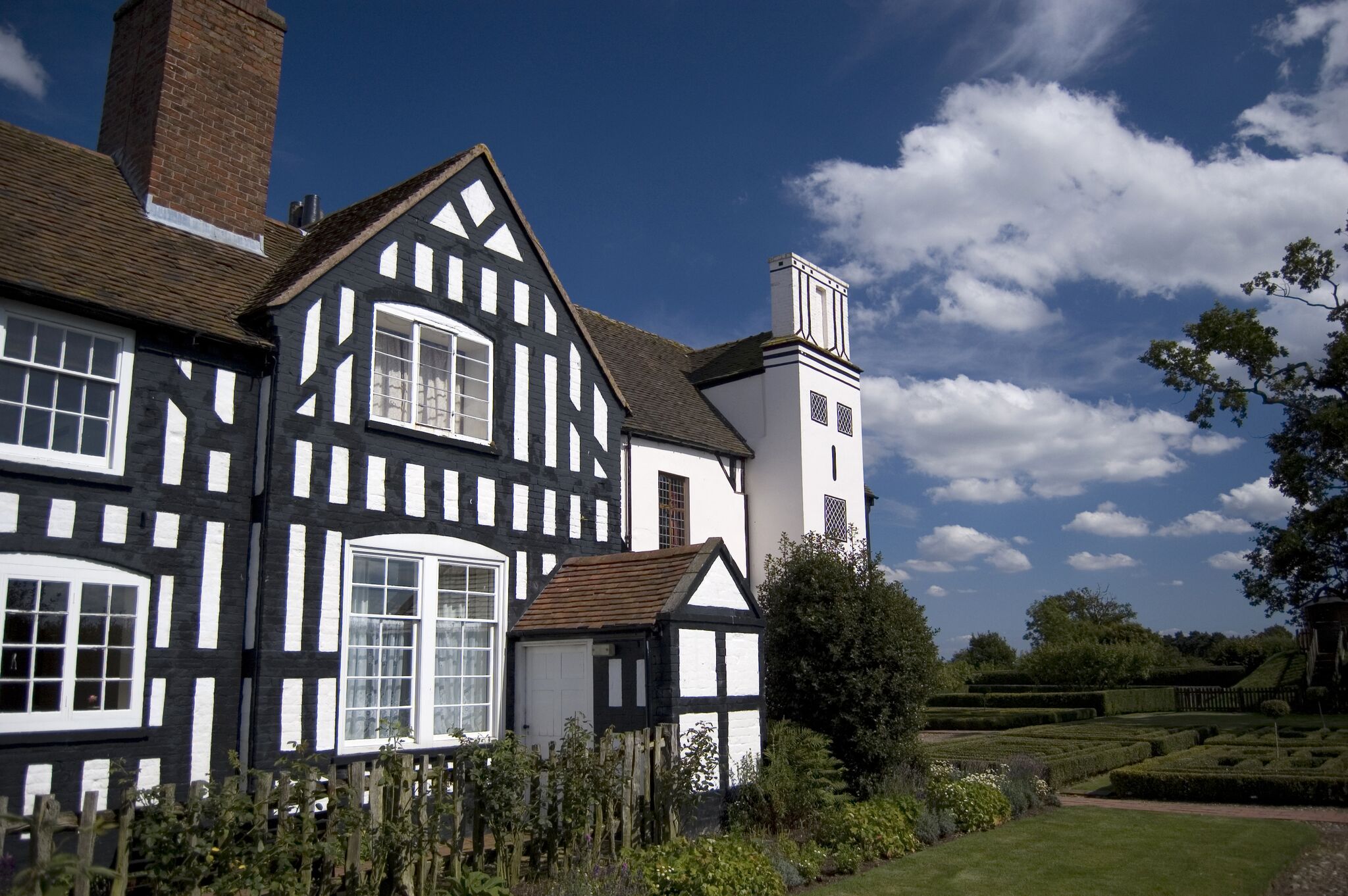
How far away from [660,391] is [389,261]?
9491mm

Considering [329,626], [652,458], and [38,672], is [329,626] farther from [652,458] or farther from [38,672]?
[652,458]

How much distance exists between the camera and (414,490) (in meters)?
13.4

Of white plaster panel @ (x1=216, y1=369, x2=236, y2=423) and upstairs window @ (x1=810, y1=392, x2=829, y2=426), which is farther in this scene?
upstairs window @ (x1=810, y1=392, x2=829, y2=426)

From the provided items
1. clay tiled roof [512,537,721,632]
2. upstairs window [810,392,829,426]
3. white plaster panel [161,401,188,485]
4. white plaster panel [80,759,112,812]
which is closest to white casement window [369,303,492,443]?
white plaster panel [161,401,188,485]

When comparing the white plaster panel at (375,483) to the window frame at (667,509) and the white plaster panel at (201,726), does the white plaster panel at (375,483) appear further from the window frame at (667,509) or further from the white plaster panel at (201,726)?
the window frame at (667,509)

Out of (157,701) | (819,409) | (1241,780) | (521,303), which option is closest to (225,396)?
(157,701)

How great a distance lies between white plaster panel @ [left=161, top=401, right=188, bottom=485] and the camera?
11.1 meters

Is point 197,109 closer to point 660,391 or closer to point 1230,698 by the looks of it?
point 660,391

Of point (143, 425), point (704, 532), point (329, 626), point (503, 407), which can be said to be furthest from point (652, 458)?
point (143, 425)

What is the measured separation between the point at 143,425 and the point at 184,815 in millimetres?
5041

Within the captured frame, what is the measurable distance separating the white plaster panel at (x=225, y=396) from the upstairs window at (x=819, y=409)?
14095 mm

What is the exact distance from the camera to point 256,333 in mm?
12156

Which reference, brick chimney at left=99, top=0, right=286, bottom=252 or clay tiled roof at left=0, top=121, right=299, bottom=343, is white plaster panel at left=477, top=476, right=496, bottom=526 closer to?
clay tiled roof at left=0, top=121, right=299, bottom=343

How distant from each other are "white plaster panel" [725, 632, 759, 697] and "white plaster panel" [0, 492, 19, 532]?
28.1ft
